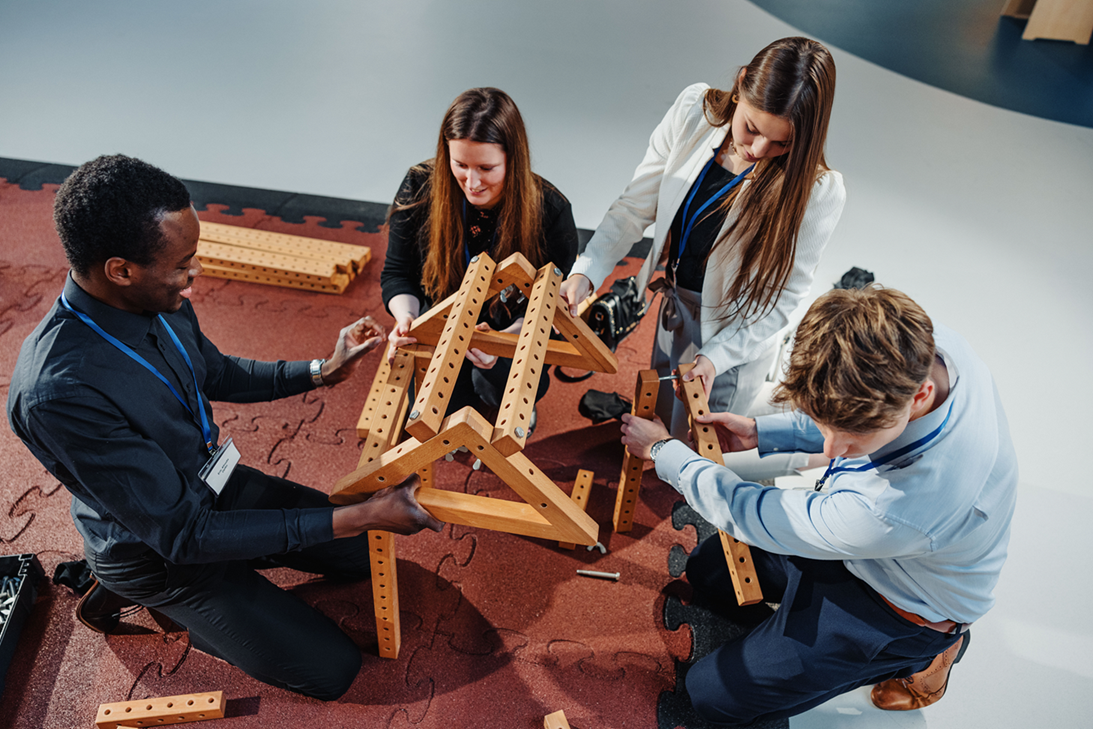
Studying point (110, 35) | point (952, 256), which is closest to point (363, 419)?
point (952, 256)

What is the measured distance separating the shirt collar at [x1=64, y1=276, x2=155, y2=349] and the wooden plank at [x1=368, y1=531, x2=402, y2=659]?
90 centimetres

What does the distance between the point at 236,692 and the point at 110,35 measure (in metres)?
7.50

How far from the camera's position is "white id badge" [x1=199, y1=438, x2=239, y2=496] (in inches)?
83.0

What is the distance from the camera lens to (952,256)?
5.02 m

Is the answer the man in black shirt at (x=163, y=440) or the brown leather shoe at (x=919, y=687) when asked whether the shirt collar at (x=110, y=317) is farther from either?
the brown leather shoe at (x=919, y=687)

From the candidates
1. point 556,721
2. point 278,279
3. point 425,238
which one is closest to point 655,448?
point 556,721

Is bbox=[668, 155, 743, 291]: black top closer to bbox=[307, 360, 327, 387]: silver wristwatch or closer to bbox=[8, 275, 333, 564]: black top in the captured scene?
bbox=[307, 360, 327, 387]: silver wristwatch

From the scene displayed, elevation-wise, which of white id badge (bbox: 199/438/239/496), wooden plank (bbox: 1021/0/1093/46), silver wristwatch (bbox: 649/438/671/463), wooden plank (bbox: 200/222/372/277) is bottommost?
wooden plank (bbox: 200/222/372/277)

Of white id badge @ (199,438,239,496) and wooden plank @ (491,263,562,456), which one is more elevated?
wooden plank @ (491,263,562,456)

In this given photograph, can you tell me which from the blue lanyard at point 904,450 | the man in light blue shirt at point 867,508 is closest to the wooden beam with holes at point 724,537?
the man in light blue shirt at point 867,508

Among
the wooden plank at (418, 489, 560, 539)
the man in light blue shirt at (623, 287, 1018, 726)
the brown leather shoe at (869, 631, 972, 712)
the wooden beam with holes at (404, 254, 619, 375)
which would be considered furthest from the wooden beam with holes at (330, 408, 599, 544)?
the brown leather shoe at (869, 631, 972, 712)

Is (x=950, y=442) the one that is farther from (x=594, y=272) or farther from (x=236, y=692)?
(x=236, y=692)

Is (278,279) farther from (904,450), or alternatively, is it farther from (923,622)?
(923,622)

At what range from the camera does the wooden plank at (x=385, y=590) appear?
217 cm
